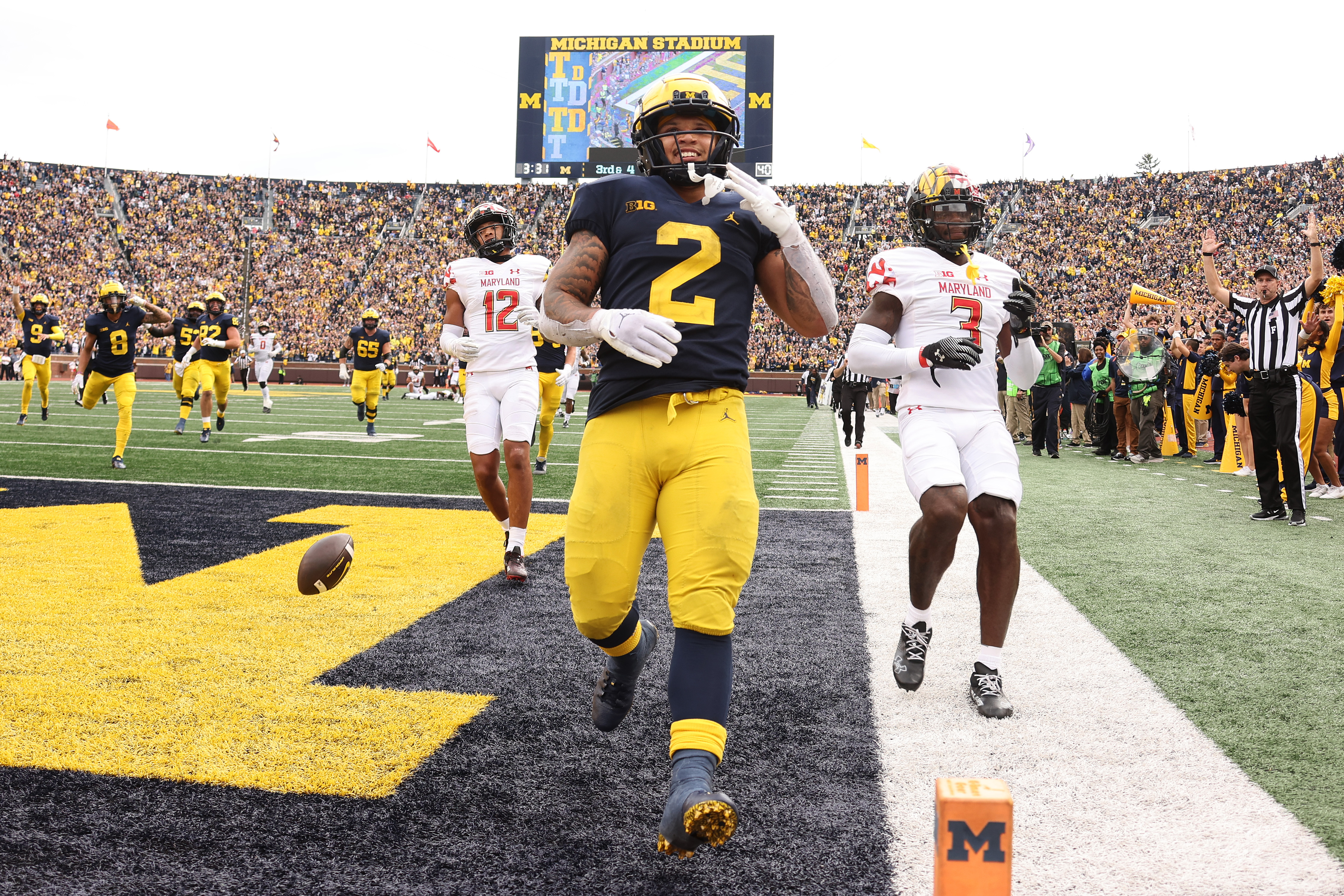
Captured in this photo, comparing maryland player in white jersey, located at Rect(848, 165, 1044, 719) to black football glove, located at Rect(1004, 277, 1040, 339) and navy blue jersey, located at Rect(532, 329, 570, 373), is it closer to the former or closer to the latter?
black football glove, located at Rect(1004, 277, 1040, 339)

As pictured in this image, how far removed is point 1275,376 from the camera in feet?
26.2

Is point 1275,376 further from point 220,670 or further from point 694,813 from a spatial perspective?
point 220,670

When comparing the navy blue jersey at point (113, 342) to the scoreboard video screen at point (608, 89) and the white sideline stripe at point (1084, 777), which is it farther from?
the scoreboard video screen at point (608, 89)

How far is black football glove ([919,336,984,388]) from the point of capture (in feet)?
11.7

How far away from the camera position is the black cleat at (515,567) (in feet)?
17.6

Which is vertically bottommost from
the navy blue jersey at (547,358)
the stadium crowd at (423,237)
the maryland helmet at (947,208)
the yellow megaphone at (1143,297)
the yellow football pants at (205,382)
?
the yellow football pants at (205,382)

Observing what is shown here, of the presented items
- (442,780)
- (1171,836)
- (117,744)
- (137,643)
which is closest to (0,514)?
(137,643)

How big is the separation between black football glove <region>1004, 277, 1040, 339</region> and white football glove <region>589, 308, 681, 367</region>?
6.39 ft

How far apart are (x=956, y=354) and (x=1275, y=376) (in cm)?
591

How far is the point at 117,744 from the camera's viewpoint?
291 centimetres

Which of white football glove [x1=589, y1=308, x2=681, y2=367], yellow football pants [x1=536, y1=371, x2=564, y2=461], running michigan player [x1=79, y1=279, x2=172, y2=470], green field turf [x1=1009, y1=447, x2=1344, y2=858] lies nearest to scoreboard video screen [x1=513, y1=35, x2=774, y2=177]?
yellow football pants [x1=536, y1=371, x2=564, y2=461]

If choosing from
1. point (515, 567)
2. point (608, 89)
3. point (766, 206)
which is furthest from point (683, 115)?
point (608, 89)

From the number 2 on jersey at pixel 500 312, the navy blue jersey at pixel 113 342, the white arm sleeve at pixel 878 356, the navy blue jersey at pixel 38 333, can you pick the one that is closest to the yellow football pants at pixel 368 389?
the navy blue jersey at pixel 113 342

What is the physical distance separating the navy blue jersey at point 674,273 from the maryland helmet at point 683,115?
6 cm
